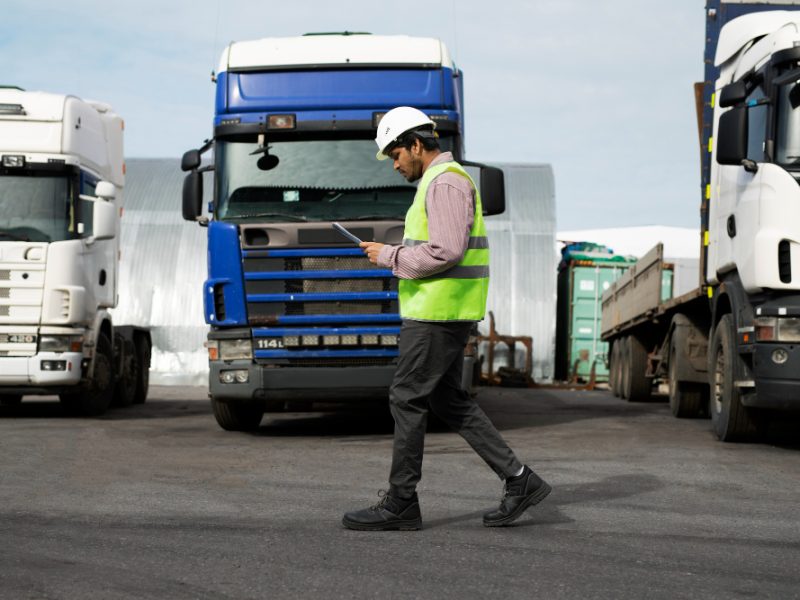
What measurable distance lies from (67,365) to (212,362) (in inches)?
110

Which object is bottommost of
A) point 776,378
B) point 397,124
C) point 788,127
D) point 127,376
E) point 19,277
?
point 127,376

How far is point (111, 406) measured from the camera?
17469mm

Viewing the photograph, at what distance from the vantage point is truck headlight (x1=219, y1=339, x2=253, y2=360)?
11.4 meters

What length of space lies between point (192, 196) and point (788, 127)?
17.5ft

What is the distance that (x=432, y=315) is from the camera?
6148 mm

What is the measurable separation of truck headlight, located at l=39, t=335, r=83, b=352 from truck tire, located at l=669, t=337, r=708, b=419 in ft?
22.6

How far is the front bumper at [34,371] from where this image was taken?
13.5m

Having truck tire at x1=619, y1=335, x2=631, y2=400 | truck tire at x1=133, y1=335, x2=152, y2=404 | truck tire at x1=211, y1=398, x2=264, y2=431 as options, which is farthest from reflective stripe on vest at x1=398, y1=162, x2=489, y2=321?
truck tire at x1=619, y1=335, x2=631, y2=400

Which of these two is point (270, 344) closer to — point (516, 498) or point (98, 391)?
point (98, 391)

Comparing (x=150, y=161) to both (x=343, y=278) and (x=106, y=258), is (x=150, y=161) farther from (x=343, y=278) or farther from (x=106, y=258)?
(x=343, y=278)

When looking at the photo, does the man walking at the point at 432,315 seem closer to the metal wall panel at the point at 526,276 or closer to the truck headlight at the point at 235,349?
the truck headlight at the point at 235,349

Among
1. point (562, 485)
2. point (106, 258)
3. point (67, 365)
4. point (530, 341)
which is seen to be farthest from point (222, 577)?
point (530, 341)

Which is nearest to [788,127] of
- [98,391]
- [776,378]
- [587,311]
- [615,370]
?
[776,378]

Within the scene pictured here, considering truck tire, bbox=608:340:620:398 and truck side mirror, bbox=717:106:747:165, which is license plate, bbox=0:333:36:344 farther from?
truck tire, bbox=608:340:620:398
